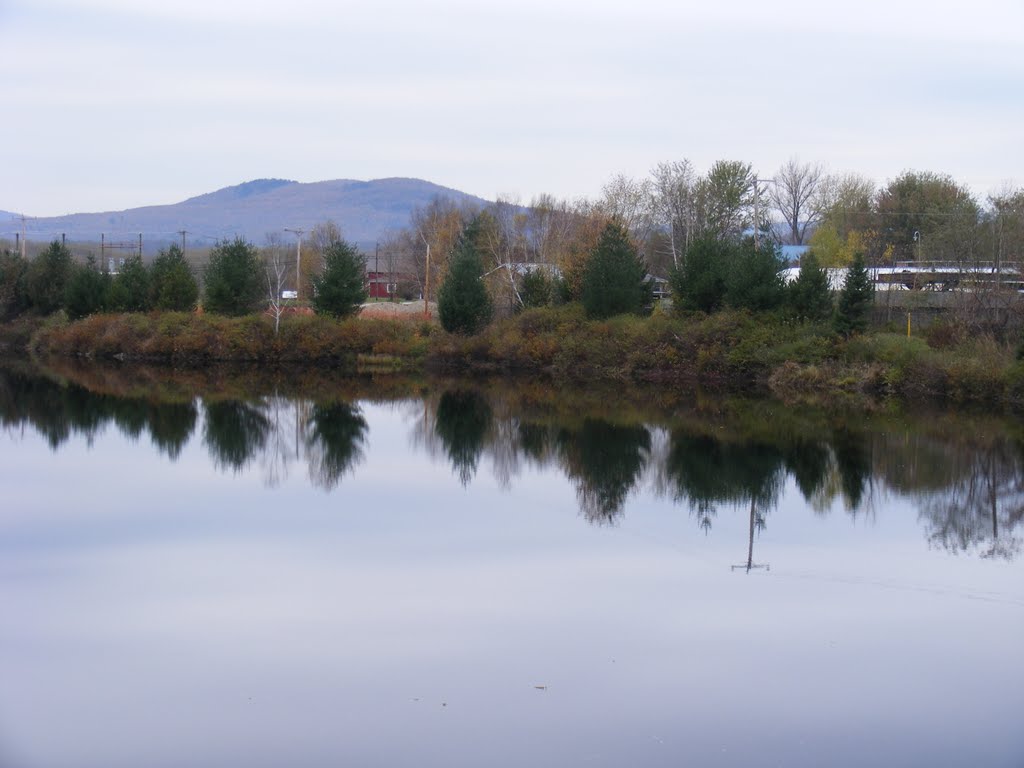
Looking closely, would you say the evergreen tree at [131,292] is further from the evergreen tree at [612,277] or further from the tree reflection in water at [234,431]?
the tree reflection in water at [234,431]

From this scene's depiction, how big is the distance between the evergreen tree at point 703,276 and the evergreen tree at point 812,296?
9.00 ft

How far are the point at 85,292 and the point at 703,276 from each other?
98.0 feet

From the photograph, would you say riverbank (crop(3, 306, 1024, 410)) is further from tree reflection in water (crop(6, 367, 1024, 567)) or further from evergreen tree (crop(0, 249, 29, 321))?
tree reflection in water (crop(6, 367, 1024, 567))

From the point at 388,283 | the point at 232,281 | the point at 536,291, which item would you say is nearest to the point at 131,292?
the point at 232,281

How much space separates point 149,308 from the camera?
176 ft

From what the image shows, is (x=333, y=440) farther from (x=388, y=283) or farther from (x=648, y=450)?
(x=388, y=283)

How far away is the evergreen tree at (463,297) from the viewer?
150 feet

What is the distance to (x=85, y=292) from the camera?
177 ft

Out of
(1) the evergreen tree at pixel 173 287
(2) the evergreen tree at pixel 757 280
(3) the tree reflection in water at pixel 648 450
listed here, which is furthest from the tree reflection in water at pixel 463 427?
(1) the evergreen tree at pixel 173 287

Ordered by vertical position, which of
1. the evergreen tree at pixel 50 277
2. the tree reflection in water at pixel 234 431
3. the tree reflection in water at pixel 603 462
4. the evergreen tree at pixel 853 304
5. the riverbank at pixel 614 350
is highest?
the evergreen tree at pixel 50 277

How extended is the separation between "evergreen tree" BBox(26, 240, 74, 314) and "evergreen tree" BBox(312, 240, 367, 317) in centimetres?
1537

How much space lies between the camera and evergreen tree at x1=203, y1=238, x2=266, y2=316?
50531mm

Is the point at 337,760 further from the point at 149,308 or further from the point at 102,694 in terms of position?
the point at 149,308

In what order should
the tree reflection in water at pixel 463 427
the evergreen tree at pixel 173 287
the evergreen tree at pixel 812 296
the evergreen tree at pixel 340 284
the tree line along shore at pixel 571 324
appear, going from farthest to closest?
the evergreen tree at pixel 173 287, the evergreen tree at pixel 340 284, the evergreen tree at pixel 812 296, the tree line along shore at pixel 571 324, the tree reflection in water at pixel 463 427
